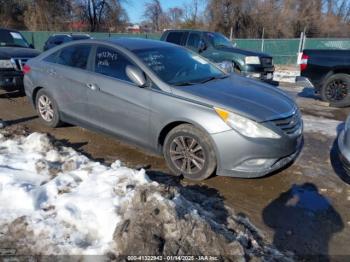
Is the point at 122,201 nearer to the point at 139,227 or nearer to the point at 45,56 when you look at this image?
the point at 139,227

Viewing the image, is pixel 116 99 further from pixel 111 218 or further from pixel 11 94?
pixel 11 94

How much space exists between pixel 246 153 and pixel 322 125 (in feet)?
11.4

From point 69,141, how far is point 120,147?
35.7 inches

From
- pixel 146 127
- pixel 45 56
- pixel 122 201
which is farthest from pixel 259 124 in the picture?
pixel 45 56

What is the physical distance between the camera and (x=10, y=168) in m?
4.02

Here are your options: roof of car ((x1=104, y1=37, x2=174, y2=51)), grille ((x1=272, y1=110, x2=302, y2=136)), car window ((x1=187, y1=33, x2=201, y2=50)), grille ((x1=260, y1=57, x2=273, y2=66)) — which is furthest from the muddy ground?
car window ((x1=187, y1=33, x2=201, y2=50))

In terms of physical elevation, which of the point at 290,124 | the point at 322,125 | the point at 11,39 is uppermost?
the point at 11,39

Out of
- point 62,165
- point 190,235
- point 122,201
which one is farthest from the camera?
point 62,165

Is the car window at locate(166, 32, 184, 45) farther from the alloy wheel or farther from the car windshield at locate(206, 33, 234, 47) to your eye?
the alloy wheel

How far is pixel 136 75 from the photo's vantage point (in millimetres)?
A: 4328

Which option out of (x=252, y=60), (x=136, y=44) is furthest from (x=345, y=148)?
(x=252, y=60)

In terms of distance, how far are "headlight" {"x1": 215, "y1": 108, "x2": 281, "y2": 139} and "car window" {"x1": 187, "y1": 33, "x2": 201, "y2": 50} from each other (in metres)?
7.52

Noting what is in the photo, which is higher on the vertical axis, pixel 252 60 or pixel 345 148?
pixel 252 60

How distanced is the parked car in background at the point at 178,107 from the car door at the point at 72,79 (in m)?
0.02
